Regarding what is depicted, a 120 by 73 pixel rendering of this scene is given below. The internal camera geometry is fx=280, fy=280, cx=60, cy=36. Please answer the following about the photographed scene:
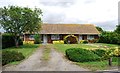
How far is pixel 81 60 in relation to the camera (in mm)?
22609

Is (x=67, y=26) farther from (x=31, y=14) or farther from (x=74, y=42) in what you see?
(x=31, y=14)

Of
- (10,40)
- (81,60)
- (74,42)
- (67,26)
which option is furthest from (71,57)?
(67,26)

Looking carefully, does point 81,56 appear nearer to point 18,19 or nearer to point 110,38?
point 18,19

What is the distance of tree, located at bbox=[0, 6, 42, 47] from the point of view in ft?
135

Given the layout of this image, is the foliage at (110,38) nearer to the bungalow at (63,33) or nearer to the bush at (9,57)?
the bungalow at (63,33)

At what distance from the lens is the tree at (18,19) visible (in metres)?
41.1

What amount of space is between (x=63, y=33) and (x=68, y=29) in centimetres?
293

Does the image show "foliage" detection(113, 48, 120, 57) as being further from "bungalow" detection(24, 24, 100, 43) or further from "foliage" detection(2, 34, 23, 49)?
"bungalow" detection(24, 24, 100, 43)

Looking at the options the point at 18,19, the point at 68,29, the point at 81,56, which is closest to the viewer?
the point at 81,56

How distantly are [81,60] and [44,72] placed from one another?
611 cm

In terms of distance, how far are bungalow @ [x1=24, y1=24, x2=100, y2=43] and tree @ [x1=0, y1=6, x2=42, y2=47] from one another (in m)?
18.3

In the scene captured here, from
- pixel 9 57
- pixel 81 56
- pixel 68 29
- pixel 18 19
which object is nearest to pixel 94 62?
pixel 81 56

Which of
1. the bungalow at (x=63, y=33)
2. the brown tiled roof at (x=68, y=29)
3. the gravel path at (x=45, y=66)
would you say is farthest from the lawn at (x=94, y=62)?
the brown tiled roof at (x=68, y=29)

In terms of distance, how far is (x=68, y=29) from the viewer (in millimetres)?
62969
